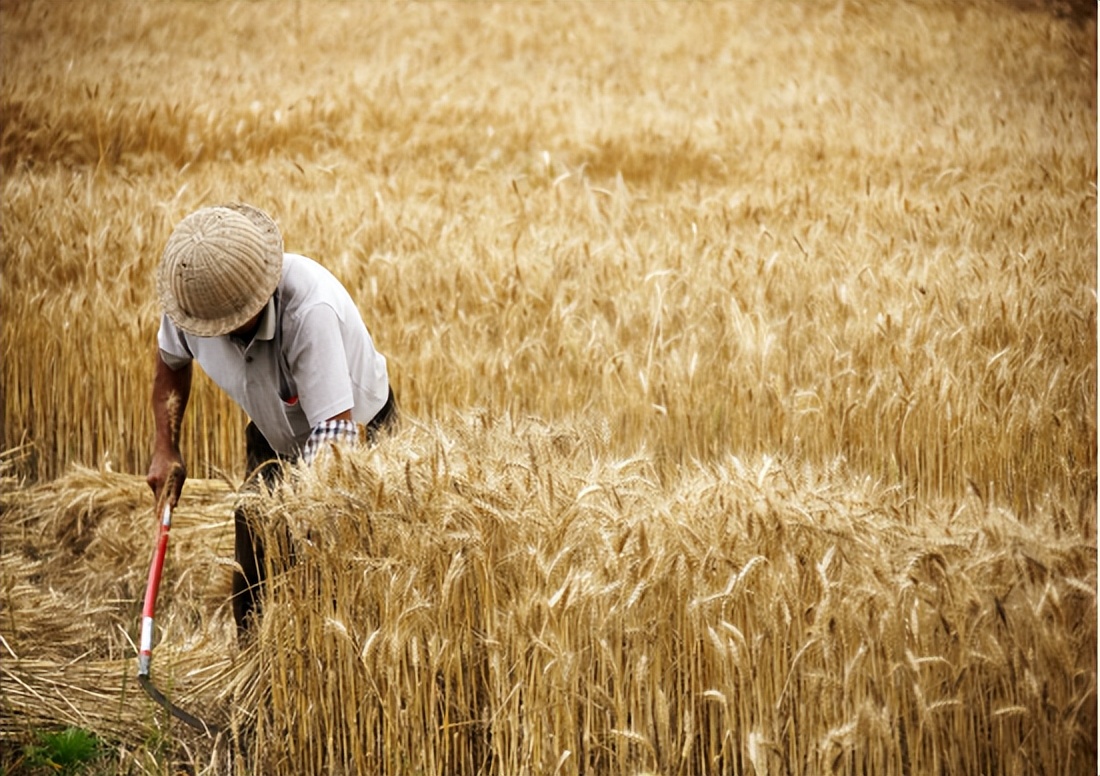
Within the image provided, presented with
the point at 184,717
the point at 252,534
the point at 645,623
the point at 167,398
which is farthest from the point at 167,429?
the point at 645,623

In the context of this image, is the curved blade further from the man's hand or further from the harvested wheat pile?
the man's hand

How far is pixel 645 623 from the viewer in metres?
1.91

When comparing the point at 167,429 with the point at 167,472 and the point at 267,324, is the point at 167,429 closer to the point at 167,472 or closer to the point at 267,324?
the point at 167,472

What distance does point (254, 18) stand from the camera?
537cm

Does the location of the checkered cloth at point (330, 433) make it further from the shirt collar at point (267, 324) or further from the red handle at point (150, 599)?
the red handle at point (150, 599)

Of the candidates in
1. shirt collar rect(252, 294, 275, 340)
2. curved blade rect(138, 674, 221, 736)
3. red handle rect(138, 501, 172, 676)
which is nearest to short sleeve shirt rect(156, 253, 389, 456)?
shirt collar rect(252, 294, 275, 340)

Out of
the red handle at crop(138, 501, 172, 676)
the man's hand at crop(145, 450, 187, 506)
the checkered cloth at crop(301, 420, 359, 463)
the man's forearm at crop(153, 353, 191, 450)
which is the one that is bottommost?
the red handle at crop(138, 501, 172, 676)

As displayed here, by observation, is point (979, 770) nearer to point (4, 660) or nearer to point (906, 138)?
point (4, 660)

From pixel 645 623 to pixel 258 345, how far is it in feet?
3.43

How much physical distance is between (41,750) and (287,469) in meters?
0.91

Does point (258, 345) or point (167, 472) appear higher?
point (258, 345)

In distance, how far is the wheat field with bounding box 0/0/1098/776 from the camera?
1.87 m

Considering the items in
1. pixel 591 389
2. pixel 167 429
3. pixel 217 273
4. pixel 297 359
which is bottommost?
pixel 591 389

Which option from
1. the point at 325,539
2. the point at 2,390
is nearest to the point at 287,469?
the point at 325,539
